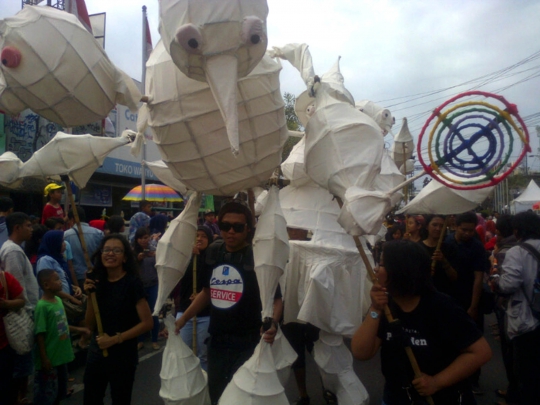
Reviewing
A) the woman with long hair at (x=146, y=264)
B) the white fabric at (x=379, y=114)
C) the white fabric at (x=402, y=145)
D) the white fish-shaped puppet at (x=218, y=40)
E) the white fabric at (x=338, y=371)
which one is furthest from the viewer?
the woman with long hair at (x=146, y=264)

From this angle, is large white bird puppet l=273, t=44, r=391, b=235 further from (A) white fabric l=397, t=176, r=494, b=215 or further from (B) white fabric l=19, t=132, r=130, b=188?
(B) white fabric l=19, t=132, r=130, b=188

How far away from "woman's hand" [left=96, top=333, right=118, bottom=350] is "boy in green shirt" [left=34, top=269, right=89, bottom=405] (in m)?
0.66

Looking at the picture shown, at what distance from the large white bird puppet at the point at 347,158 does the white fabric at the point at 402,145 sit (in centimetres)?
225

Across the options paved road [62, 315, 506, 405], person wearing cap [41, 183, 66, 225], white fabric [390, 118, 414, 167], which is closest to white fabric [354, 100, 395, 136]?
white fabric [390, 118, 414, 167]

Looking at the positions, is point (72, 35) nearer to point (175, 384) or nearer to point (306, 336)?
→ point (175, 384)

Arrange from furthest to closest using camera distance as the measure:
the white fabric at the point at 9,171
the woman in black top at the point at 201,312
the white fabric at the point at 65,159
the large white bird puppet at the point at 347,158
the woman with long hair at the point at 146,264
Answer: the woman with long hair at the point at 146,264 → the woman in black top at the point at 201,312 → the white fabric at the point at 9,171 → the white fabric at the point at 65,159 → the large white bird puppet at the point at 347,158

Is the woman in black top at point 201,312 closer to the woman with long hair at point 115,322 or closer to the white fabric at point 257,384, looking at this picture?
the woman with long hair at point 115,322

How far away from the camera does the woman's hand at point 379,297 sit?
2104mm

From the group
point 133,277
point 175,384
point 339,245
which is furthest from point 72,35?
point 339,245

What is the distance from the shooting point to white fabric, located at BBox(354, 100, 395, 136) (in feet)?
15.9

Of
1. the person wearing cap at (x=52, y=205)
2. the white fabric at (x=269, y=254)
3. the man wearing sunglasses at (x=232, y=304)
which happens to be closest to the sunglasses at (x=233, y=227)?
the man wearing sunglasses at (x=232, y=304)

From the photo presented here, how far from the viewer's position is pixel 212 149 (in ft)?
9.16

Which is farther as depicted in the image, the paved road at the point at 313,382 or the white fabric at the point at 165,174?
the paved road at the point at 313,382

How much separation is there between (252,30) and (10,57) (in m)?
1.22
